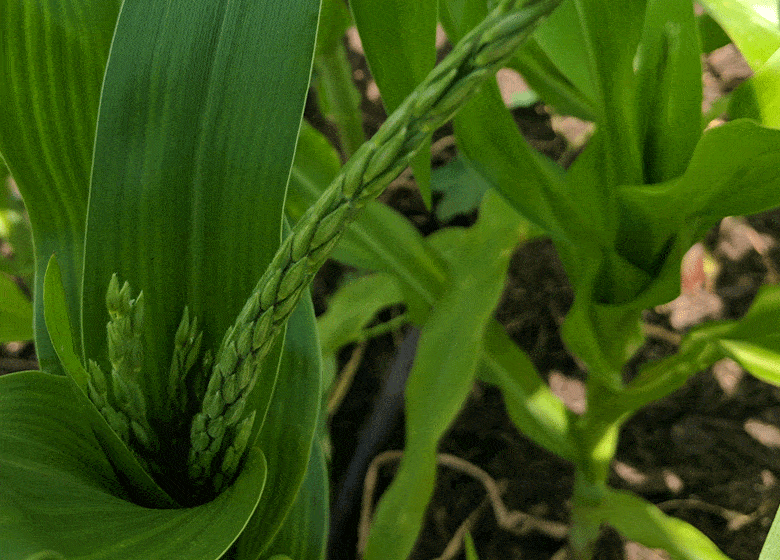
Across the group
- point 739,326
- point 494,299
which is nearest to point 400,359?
point 494,299

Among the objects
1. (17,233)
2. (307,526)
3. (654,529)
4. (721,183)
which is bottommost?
(654,529)

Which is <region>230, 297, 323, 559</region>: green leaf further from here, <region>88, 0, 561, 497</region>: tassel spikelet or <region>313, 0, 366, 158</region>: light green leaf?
<region>313, 0, 366, 158</region>: light green leaf

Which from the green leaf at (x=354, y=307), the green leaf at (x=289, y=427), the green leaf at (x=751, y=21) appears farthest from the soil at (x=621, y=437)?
the green leaf at (x=751, y=21)

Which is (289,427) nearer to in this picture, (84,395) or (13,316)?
(84,395)

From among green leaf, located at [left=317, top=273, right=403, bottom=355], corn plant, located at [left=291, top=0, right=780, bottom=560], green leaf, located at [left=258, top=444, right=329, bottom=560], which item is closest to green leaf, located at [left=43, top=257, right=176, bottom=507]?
green leaf, located at [left=258, top=444, right=329, bottom=560]

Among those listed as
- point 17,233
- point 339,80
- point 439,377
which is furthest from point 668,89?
point 17,233

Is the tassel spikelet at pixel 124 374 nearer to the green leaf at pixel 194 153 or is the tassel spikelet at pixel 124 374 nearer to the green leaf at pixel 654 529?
the green leaf at pixel 194 153
